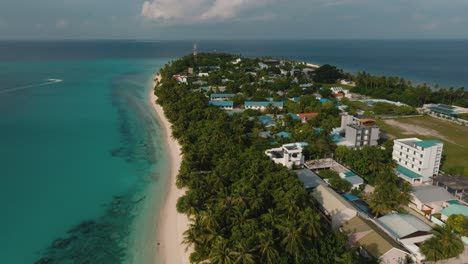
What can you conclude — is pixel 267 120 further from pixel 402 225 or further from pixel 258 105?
pixel 402 225

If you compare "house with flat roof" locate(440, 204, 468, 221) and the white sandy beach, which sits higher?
"house with flat roof" locate(440, 204, 468, 221)

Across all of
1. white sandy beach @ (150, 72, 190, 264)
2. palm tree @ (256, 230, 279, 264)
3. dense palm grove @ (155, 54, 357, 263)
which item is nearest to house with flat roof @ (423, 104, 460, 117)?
dense palm grove @ (155, 54, 357, 263)

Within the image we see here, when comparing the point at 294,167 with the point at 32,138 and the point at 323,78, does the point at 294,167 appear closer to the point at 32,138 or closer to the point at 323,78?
the point at 32,138

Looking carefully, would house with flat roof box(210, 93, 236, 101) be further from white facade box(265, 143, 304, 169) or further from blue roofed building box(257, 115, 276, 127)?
white facade box(265, 143, 304, 169)

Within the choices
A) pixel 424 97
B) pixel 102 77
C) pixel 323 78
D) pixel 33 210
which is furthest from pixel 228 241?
pixel 102 77

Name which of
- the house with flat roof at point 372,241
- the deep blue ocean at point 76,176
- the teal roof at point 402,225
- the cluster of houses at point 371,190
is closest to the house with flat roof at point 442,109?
the cluster of houses at point 371,190

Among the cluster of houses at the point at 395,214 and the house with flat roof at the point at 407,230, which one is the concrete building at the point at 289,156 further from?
the house with flat roof at the point at 407,230
